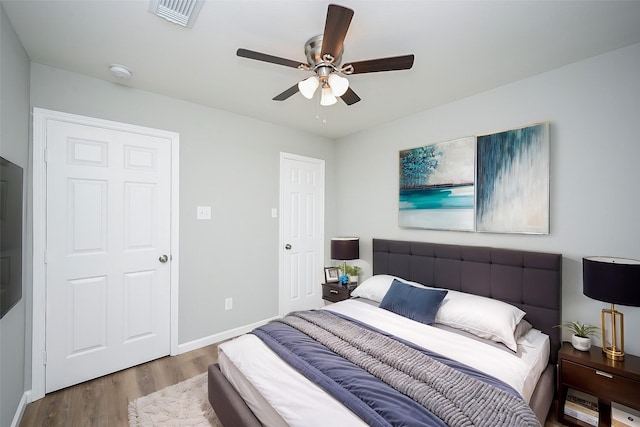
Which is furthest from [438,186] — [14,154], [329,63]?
[14,154]

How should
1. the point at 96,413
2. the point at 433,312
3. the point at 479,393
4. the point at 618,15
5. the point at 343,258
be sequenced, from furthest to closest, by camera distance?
the point at 343,258, the point at 433,312, the point at 96,413, the point at 618,15, the point at 479,393

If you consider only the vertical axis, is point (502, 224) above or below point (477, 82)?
below

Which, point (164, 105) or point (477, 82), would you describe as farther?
point (164, 105)

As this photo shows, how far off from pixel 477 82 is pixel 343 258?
2.23 meters

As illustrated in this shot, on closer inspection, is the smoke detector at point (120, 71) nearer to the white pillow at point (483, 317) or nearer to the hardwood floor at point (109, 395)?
the hardwood floor at point (109, 395)

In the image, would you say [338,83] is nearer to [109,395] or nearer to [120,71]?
[120,71]

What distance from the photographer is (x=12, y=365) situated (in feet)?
5.64

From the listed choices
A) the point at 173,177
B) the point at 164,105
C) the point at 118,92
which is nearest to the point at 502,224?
the point at 173,177

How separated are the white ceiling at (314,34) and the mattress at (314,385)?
201cm

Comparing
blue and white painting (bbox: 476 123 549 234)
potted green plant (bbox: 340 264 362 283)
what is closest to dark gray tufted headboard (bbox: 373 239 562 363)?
blue and white painting (bbox: 476 123 549 234)

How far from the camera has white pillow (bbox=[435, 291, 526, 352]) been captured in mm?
1891

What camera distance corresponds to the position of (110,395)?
2.10 metres

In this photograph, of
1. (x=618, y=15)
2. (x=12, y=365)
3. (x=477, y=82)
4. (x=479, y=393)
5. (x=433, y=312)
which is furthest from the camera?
(x=477, y=82)

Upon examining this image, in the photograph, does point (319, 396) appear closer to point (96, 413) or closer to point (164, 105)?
point (96, 413)
